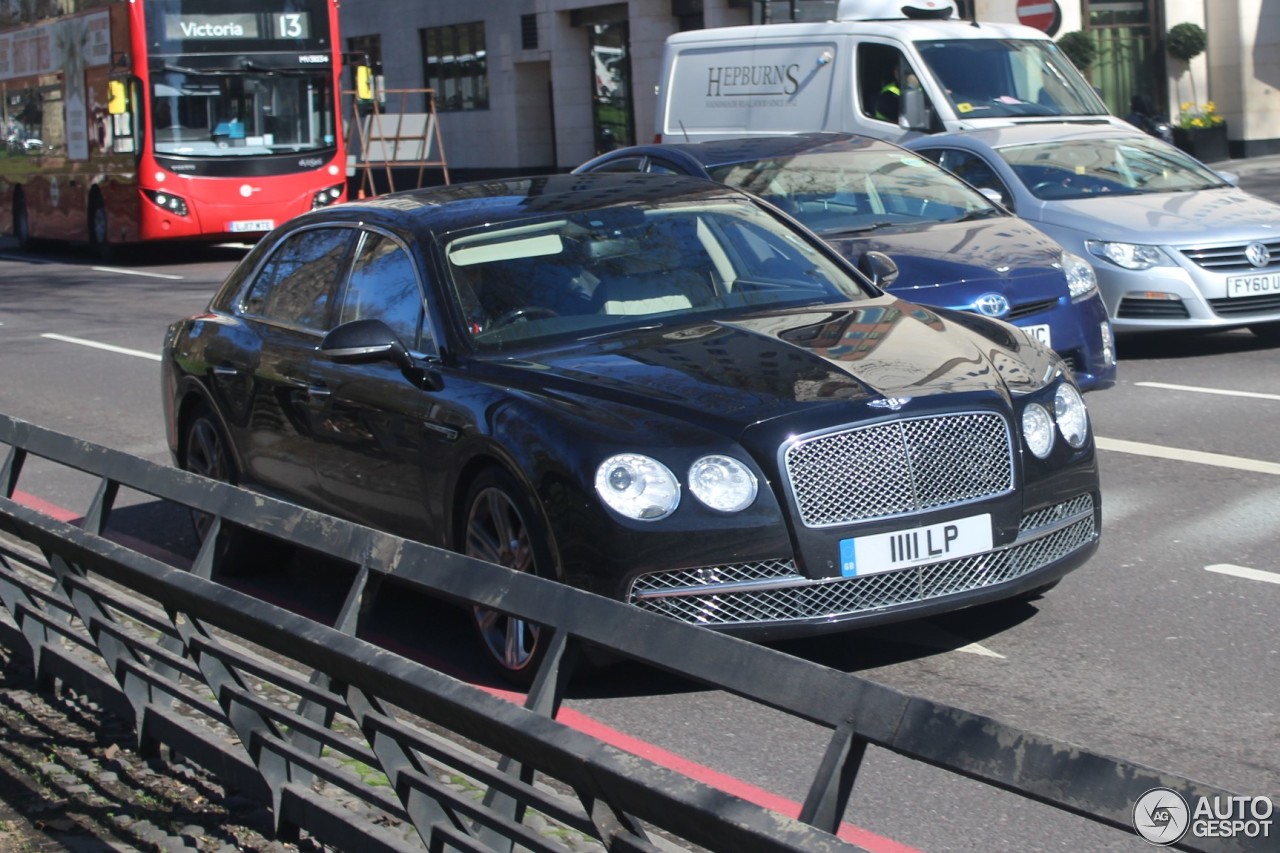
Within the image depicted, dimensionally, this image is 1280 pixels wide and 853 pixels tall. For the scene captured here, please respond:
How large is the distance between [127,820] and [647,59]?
1253 inches

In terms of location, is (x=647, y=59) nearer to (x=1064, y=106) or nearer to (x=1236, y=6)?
(x=1236, y=6)

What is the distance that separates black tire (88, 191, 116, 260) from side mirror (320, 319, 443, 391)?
20.5 m

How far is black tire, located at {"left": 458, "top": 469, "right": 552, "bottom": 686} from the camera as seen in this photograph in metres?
5.51

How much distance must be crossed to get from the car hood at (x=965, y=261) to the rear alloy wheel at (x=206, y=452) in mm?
3664

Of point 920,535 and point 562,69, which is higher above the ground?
point 562,69

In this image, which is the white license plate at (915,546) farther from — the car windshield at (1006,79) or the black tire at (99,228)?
the black tire at (99,228)

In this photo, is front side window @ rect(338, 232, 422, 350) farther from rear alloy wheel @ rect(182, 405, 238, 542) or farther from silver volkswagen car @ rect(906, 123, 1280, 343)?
silver volkswagen car @ rect(906, 123, 1280, 343)

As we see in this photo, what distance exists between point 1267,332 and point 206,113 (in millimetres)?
15661

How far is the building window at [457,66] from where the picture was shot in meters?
40.0

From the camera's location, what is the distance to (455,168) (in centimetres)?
4150

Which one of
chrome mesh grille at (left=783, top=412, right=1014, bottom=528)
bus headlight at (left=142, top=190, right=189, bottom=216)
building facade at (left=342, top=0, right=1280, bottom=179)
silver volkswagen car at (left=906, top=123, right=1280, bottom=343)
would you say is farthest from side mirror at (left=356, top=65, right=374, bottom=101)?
chrome mesh grille at (left=783, top=412, right=1014, bottom=528)

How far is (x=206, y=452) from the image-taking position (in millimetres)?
7969

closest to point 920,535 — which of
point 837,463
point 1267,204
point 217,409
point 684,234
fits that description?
point 837,463

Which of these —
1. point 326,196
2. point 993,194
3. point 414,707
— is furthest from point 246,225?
point 414,707
